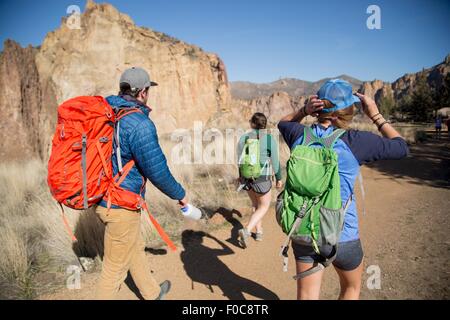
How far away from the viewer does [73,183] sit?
Answer: 1.93m

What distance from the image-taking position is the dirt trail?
10.1 feet

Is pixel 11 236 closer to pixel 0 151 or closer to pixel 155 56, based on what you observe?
pixel 0 151

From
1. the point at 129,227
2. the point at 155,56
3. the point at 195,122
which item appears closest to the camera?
the point at 129,227

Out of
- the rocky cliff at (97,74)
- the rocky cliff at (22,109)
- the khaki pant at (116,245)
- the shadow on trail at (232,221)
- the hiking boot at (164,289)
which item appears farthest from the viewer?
the rocky cliff at (97,74)

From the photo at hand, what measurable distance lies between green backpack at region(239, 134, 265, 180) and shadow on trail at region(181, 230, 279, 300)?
3.99 feet

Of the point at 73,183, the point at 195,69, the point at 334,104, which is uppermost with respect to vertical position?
the point at 195,69

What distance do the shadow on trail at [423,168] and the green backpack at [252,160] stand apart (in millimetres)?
5725

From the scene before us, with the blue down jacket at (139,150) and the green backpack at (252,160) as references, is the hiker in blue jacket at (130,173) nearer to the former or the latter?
the blue down jacket at (139,150)

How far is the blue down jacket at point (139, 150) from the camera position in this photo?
6.72 feet

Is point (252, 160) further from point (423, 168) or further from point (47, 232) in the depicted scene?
point (423, 168)

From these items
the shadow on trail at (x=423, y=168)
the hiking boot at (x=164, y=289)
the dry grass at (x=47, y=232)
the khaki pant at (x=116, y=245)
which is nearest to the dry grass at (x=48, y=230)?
the dry grass at (x=47, y=232)

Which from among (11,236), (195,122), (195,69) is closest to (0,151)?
(11,236)

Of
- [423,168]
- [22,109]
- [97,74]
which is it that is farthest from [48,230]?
[97,74]
